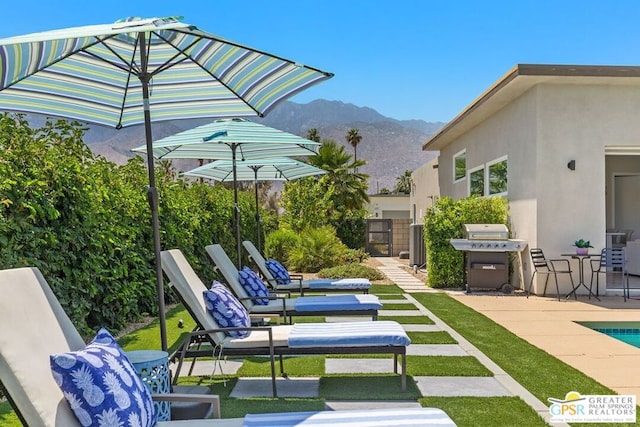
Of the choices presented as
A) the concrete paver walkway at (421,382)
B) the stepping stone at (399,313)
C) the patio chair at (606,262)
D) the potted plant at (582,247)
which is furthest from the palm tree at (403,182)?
the concrete paver walkway at (421,382)

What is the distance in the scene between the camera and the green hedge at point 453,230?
39.7ft

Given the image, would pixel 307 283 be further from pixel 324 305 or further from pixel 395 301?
pixel 324 305

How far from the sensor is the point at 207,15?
2295 cm

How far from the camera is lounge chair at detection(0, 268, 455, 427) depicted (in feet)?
8.18

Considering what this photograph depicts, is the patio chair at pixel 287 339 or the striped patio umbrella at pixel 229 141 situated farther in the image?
the striped patio umbrella at pixel 229 141

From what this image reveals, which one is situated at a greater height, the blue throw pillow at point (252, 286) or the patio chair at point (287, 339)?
the blue throw pillow at point (252, 286)

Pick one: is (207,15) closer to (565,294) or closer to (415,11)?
(415,11)

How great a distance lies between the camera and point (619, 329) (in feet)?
25.7

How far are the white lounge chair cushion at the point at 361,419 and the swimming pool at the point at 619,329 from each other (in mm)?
5602

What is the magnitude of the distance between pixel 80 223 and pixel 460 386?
13.3 ft

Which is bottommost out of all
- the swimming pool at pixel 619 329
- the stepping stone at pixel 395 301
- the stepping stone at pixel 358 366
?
the swimming pool at pixel 619 329

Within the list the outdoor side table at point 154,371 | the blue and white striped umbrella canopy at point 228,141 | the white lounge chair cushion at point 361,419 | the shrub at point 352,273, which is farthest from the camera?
the shrub at point 352,273

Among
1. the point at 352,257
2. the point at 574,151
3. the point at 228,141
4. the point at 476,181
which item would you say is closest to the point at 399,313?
the point at 228,141

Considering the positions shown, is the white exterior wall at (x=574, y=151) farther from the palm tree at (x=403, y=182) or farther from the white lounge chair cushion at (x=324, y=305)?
the palm tree at (x=403, y=182)
